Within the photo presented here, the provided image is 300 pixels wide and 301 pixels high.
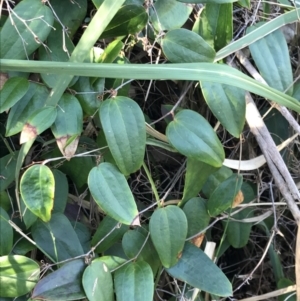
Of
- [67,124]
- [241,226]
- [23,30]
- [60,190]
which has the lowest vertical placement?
[241,226]

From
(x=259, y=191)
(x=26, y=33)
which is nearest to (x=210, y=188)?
(x=259, y=191)

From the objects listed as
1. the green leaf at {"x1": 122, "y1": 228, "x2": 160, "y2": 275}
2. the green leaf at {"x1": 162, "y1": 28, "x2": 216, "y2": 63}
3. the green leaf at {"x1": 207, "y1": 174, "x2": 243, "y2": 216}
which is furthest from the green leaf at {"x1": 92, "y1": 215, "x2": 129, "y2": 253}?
the green leaf at {"x1": 162, "y1": 28, "x2": 216, "y2": 63}

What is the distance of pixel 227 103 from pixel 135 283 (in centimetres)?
25

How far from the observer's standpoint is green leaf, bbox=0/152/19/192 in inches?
24.1

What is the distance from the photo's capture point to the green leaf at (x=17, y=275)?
583 mm

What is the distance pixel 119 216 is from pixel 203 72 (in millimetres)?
196

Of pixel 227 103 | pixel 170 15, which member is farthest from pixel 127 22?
pixel 227 103

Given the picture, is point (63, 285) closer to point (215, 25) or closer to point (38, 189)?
point (38, 189)

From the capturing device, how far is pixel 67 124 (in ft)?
1.79

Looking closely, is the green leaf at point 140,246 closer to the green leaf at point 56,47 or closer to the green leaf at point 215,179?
the green leaf at point 215,179

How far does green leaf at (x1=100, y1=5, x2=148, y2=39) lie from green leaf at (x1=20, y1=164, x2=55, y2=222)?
189mm

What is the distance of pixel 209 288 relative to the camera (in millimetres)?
577

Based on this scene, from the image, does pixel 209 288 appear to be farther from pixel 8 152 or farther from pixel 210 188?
pixel 8 152

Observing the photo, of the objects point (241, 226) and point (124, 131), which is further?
point (241, 226)
